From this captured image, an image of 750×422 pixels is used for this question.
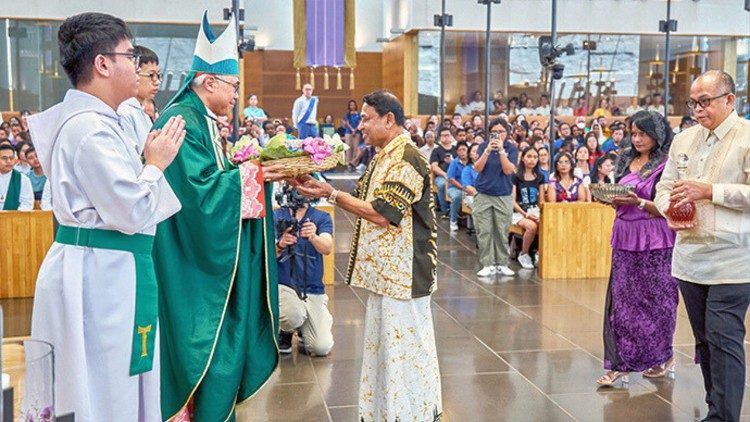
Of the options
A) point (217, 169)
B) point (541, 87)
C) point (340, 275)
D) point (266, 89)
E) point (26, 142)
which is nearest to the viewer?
point (217, 169)

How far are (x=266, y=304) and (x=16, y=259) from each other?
16.0 ft

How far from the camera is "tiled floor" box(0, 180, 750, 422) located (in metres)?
4.84

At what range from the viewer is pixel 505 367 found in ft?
18.6

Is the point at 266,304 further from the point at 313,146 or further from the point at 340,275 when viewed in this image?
the point at 340,275

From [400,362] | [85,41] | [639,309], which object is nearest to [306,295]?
[400,362]

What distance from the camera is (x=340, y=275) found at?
8.80 metres

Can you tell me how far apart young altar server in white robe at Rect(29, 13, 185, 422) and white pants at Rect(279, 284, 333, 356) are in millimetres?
3027

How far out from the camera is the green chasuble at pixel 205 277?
3330 mm

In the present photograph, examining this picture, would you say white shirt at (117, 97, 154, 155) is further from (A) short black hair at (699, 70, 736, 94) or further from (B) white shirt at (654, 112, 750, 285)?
(A) short black hair at (699, 70, 736, 94)

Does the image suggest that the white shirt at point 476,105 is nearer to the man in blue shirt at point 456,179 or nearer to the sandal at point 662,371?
the man in blue shirt at point 456,179

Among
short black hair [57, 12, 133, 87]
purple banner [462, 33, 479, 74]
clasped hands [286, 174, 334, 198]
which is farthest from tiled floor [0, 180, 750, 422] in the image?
purple banner [462, 33, 479, 74]

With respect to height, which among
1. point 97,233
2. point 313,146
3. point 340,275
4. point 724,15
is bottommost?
point 340,275

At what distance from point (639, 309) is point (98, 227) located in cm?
346

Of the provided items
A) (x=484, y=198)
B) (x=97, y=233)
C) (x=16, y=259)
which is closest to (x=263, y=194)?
(x=97, y=233)
